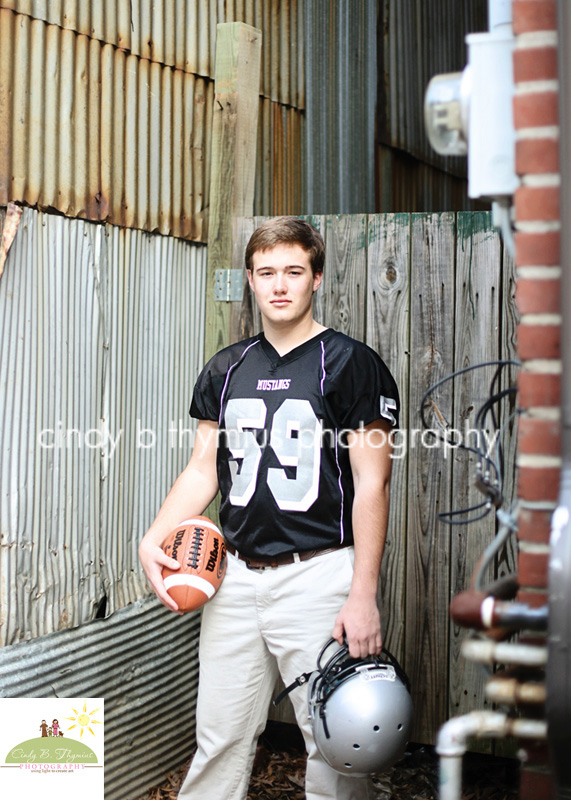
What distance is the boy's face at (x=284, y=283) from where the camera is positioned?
11.0 ft

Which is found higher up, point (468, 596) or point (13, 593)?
point (468, 596)

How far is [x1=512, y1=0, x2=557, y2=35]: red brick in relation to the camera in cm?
199

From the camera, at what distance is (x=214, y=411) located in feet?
11.8

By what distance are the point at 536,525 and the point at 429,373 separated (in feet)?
7.06

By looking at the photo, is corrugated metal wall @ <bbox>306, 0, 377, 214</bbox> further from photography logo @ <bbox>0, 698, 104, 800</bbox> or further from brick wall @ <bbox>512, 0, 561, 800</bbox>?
brick wall @ <bbox>512, 0, 561, 800</bbox>

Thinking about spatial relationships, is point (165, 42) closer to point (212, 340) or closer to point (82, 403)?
point (212, 340)

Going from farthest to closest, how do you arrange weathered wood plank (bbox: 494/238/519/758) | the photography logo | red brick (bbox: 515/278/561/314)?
weathered wood plank (bbox: 494/238/519/758), the photography logo, red brick (bbox: 515/278/561/314)

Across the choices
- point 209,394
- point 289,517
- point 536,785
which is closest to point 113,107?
point 209,394

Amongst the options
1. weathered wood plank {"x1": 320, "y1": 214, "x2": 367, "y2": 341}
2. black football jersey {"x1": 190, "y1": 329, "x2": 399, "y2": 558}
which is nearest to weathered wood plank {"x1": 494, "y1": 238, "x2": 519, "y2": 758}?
weathered wood plank {"x1": 320, "y1": 214, "x2": 367, "y2": 341}

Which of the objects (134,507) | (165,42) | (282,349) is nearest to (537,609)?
(282,349)

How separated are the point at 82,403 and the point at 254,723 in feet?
5.00

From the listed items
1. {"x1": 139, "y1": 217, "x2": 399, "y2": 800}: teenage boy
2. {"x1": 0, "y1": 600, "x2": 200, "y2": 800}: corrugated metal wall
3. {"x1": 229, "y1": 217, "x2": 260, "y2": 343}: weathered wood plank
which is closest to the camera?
{"x1": 139, "y1": 217, "x2": 399, "y2": 800}: teenage boy

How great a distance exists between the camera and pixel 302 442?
3305mm

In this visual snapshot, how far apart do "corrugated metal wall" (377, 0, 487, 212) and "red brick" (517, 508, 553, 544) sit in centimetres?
511
